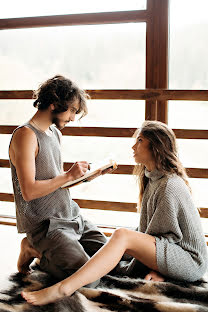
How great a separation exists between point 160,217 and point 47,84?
885 mm

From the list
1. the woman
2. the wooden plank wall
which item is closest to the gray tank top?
the woman

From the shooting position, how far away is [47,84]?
2.02 metres

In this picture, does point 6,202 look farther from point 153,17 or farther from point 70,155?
point 153,17

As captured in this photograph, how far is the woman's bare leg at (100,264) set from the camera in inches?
66.7

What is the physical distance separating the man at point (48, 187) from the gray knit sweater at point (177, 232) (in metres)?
0.38

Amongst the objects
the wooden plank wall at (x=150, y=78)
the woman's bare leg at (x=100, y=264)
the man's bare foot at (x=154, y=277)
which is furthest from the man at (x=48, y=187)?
the wooden plank wall at (x=150, y=78)

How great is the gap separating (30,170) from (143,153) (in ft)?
1.98

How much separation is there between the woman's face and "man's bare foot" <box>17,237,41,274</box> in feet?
2.43

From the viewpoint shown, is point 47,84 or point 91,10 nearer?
point 47,84

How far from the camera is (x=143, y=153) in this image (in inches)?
82.4

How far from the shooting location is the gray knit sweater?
6.13 ft

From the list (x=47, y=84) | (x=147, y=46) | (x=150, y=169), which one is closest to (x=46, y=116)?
(x=47, y=84)

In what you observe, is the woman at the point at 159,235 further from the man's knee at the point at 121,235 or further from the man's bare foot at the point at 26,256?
the man's bare foot at the point at 26,256

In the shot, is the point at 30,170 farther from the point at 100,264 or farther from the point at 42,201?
the point at 100,264
